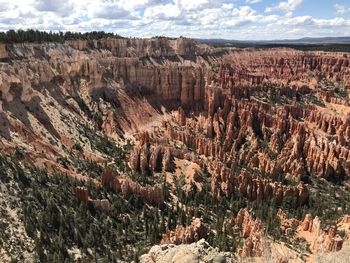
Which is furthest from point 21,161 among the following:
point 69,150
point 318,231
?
point 318,231

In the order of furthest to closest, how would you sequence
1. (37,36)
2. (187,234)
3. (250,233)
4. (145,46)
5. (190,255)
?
(145,46) → (37,36) → (250,233) → (187,234) → (190,255)

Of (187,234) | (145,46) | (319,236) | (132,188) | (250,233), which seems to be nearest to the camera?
(187,234)

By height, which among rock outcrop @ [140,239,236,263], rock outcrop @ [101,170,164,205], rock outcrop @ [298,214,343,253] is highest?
rock outcrop @ [140,239,236,263]

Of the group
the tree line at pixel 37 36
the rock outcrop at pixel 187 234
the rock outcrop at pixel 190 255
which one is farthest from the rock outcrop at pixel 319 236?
the tree line at pixel 37 36

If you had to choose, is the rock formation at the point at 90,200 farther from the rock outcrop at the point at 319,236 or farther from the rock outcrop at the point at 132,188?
the rock outcrop at the point at 319,236

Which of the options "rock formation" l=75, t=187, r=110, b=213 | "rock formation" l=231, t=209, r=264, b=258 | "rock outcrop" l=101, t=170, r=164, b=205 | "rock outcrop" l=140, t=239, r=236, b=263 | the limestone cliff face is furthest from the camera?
the limestone cliff face

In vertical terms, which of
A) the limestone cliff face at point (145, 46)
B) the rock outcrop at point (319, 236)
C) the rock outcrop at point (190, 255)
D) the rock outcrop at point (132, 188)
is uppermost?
the limestone cliff face at point (145, 46)

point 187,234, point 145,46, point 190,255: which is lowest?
point 187,234

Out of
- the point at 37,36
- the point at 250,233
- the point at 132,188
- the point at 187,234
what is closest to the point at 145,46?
the point at 37,36

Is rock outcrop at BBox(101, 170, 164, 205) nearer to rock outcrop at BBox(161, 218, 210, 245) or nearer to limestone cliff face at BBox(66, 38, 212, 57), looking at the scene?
rock outcrop at BBox(161, 218, 210, 245)

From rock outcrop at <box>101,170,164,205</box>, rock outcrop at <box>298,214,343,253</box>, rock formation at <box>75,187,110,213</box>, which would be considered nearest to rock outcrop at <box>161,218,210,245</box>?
rock formation at <box>75,187,110,213</box>

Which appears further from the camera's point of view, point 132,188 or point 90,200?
point 132,188

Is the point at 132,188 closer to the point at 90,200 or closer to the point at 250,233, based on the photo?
the point at 90,200
